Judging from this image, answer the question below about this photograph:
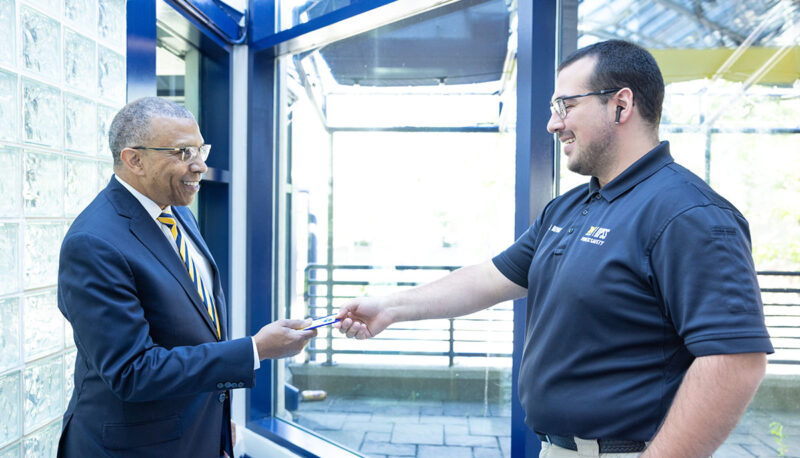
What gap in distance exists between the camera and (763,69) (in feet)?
7.10

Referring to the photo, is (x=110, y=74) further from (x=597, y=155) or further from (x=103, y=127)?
(x=597, y=155)

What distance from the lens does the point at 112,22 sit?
2309 mm

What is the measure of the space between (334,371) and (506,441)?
1182 millimetres

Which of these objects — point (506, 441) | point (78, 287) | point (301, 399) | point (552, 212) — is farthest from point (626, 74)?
point (301, 399)

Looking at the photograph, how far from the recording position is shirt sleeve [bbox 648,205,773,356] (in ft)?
3.70

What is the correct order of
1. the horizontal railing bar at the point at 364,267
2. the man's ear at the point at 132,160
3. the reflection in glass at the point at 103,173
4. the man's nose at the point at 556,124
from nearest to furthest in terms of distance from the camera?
the man's nose at the point at 556,124 < the man's ear at the point at 132,160 < the reflection in glass at the point at 103,173 < the horizontal railing bar at the point at 364,267

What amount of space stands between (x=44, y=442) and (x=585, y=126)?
6.50 ft

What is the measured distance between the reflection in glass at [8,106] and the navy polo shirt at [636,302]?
1.61m

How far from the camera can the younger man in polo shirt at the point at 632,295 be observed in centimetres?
115

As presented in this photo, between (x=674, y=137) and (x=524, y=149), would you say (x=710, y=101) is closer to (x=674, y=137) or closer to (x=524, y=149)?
(x=674, y=137)

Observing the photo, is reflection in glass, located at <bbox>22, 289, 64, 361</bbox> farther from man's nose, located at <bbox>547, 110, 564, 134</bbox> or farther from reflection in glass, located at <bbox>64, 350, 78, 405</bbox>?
man's nose, located at <bbox>547, 110, 564, 134</bbox>

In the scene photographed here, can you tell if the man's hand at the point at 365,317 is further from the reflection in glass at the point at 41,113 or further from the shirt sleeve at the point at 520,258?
the reflection in glass at the point at 41,113

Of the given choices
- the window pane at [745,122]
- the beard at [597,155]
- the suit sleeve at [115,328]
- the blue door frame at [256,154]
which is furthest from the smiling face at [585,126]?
the blue door frame at [256,154]

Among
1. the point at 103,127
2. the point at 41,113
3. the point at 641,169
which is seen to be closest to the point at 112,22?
the point at 103,127
